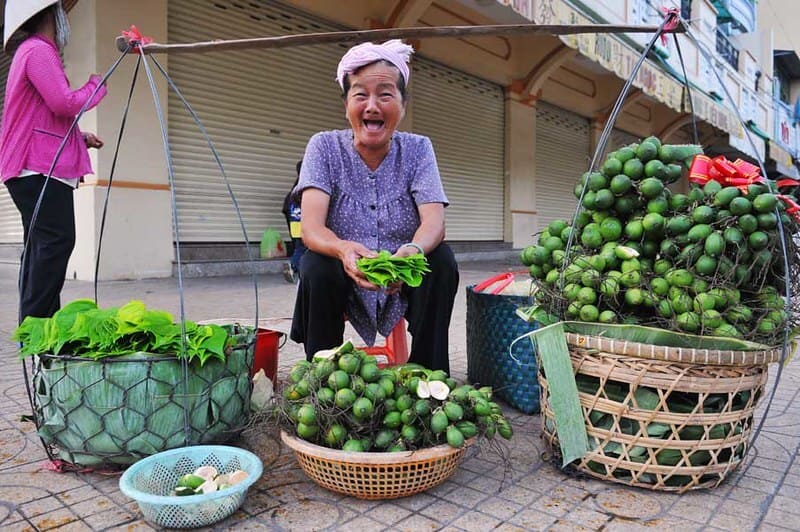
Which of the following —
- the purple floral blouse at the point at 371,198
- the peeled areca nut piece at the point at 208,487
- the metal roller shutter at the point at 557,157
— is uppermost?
the metal roller shutter at the point at 557,157

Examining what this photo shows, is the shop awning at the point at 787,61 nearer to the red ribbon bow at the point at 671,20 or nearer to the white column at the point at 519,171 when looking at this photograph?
the white column at the point at 519,171

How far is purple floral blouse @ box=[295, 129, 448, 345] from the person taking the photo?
7.52ft

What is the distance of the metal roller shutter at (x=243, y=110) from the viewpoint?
23.2 feet

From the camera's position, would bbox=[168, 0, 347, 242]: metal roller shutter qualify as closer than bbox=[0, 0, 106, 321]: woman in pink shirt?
No

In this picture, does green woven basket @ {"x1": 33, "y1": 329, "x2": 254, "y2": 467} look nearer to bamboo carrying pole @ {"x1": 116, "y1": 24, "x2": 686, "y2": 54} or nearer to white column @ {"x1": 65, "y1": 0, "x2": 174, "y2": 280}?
bamboo carrying pole @ {"x1": 116, "y1": 24, "x2": 686, "y2": 54}

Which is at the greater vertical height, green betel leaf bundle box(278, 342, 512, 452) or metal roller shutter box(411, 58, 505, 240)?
metal roller shutter box(411, 58, 505, 240)

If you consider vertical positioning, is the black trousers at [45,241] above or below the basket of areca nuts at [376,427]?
above

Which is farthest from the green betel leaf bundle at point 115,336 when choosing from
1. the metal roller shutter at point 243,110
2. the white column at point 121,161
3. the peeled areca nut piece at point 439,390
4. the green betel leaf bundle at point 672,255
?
the metal roller shutter at point 243,110

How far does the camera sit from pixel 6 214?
26.2ft

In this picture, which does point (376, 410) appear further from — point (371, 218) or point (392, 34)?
point (392, 34)

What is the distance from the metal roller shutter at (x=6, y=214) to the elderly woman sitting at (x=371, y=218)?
707cm

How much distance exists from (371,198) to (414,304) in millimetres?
481

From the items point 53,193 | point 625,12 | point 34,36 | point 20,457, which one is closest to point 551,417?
point 20,457

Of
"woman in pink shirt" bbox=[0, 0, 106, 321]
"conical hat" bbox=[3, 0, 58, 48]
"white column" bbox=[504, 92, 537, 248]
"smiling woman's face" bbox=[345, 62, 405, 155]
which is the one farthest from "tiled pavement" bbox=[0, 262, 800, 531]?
"white column" bbox=[504, 92, 537, 248]
